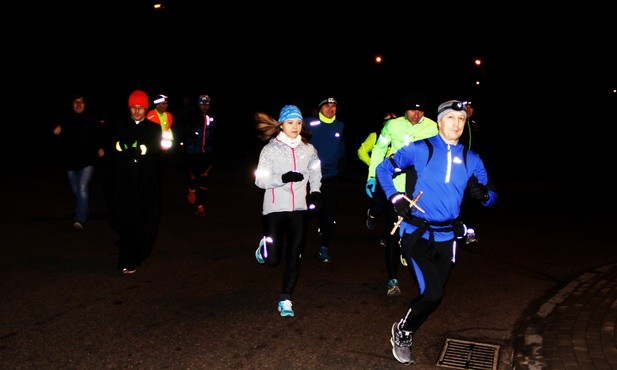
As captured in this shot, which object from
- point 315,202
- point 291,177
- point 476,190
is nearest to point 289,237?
point 315,202

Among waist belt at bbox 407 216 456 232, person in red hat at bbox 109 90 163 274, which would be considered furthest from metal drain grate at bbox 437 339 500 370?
person in red hat at bbox 109 90 163 274

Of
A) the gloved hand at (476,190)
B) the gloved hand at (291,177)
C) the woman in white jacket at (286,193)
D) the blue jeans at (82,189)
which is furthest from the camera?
the blue jeans at (82,189)

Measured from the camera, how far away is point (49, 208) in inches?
446

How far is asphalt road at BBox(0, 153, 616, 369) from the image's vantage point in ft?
15.5

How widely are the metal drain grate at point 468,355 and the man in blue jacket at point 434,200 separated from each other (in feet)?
1.24

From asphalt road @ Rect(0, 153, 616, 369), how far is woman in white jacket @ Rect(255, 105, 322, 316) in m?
0.52

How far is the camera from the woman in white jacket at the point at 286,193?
5469 millimetres

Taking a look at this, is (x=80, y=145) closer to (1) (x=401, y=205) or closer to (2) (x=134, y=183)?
(2) (x=134, y=183)

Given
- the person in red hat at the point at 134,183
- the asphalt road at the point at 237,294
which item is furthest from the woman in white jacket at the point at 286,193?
the person in red hat at the point at 134,183

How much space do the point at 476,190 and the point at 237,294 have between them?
2.88 meters

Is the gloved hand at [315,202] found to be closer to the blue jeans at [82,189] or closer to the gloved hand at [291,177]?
the gloved hand at [291,177]

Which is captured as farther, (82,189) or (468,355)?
(82,189)

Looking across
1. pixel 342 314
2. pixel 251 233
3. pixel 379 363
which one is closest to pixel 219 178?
pixel 251 233

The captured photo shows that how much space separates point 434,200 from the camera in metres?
4.38
